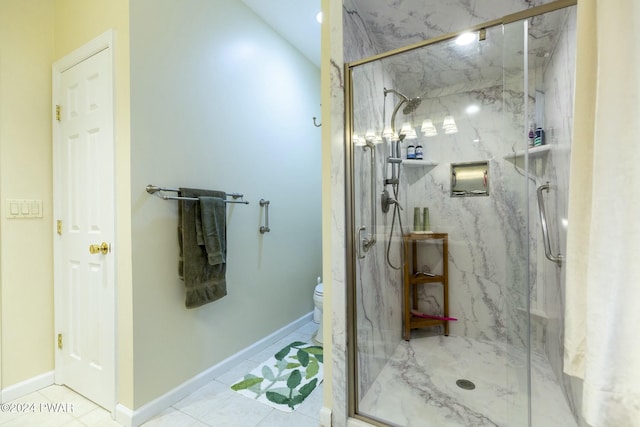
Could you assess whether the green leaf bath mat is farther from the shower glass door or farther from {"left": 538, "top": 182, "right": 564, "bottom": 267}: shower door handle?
{"left": 538, "top": 182, "right": 564, "bottom": 267}: shower door handle

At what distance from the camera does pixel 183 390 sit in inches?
67.5

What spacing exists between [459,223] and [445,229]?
0.12 metres

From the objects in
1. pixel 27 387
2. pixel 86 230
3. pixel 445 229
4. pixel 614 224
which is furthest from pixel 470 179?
pixel 27 387

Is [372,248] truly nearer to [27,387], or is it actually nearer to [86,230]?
[86,230]

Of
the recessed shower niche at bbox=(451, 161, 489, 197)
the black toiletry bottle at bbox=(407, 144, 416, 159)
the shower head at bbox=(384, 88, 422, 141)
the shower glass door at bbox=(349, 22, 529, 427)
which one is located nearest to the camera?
the shower glass door at bbox=(349, 22, 529, 427)

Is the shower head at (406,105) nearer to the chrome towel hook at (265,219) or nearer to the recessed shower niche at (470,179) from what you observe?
the recessed shower niche at (470,179)

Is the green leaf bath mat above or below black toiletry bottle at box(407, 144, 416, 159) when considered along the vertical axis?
below

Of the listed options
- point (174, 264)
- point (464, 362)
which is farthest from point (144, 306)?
A: point (464, 362)

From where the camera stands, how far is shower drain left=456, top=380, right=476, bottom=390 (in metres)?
1.75

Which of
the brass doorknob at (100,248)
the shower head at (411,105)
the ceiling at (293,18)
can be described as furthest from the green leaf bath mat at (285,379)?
the ceiling at (293,18)

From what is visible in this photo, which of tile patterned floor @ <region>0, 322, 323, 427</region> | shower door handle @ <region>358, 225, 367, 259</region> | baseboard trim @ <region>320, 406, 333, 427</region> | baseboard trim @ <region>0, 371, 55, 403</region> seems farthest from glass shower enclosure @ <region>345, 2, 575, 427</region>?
baseboard trim @ <region>0, 371, 55, 403</region>

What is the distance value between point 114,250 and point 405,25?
228 centimetres

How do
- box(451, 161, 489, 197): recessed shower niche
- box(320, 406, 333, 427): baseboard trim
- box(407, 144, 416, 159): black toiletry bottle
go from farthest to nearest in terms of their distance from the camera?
box(407, 144, 416, 159): black toiletry bottle
box(451, 161, 489, 197): recessed shower niche
box(320, 406, 333, 427): baseboard trim

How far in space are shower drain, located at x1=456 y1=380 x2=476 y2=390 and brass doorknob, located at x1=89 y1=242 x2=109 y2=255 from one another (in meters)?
2.25
